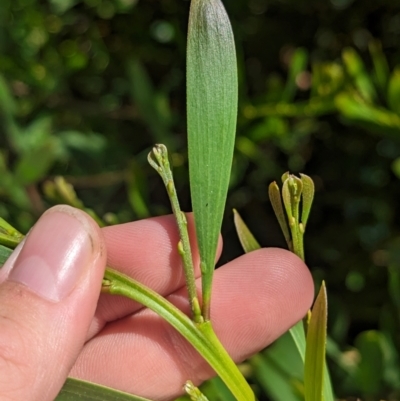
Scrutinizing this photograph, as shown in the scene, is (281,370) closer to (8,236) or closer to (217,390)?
(217,390)

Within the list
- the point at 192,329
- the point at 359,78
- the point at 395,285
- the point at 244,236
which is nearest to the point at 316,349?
the point at 192,329

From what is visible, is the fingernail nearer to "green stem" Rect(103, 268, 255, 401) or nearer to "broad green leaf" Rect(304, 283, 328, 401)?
"green stem" Rect(103, 268, 255, 401)

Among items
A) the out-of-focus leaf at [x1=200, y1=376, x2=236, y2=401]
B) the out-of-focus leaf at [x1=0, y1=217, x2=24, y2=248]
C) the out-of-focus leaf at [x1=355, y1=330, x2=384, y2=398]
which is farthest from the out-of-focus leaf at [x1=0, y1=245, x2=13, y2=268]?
the out-of-focus leaf at [x1=355, y1=330, x2=384, y2=398]

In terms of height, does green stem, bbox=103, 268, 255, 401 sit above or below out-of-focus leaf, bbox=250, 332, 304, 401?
above

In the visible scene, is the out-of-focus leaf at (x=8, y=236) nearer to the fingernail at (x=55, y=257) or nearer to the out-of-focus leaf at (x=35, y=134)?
the fingernail at (x=55, y=257)

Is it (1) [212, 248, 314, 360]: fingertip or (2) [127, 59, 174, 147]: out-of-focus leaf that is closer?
(1) [212, 248, 314, 360]: fingertip

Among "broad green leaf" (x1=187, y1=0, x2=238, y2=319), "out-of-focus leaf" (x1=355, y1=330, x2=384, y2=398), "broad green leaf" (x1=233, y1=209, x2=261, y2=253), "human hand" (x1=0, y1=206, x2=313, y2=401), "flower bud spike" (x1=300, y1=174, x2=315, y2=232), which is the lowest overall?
"out-of-focus leaf" (x1=355, y1=330, x2=384, y2=398)
